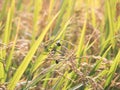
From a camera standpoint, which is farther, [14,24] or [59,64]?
[14,24]

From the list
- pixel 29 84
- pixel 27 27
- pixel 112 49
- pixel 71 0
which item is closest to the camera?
pixel 29 84

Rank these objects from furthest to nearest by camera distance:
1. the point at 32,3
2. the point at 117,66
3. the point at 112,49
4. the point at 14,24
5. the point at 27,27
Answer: the point at 32,3 < the point at 27,27 < the point at 14,24 < the point at 112,49 < the point at 117,66

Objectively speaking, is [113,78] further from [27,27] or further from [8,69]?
[27,27]

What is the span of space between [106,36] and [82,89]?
324 millimetres

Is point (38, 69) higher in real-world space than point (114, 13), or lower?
lower

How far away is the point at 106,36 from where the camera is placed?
4.40 feet

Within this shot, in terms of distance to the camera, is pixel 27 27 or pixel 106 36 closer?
pixel 106 36

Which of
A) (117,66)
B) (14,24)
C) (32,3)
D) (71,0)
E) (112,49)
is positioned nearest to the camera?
(117,66)

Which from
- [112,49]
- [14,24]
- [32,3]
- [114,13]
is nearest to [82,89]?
[112,49]

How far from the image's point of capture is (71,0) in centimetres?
147

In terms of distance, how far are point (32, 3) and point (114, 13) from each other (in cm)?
81

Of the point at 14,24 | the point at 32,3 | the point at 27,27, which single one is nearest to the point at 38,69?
the point at 14,24

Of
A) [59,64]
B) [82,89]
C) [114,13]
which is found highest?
[114,13]

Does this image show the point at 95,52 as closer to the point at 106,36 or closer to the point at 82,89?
the point at 106,36
